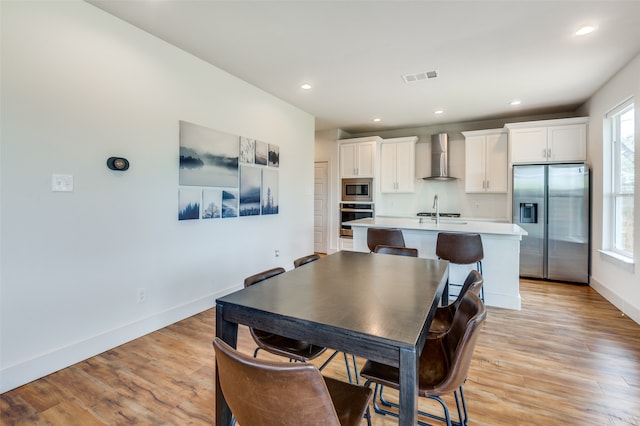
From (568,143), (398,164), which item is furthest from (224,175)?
(568,143)

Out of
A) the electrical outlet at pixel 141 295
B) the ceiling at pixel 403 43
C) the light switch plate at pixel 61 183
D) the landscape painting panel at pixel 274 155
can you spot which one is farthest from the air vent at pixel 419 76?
the electrical outlet at pixel 141 295

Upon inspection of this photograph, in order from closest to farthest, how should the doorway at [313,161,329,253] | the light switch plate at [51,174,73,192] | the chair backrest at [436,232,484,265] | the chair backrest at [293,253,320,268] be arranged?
the light switch plate at [51,174,73,192]
the chair backrest at [293,253,320,268]
the chair backrest at [436,232,484,265]
the doorway at [313,161,329,253]

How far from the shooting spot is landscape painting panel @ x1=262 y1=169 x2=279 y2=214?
158 inches

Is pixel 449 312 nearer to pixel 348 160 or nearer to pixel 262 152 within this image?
pixel 262 152

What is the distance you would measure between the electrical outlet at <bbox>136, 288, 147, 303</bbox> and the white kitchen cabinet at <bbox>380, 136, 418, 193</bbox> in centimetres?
461

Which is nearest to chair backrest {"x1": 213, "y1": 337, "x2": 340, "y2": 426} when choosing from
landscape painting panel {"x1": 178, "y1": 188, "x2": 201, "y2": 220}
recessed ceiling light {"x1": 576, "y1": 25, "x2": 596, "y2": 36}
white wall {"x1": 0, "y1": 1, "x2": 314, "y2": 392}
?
white wall {"x1": 0, "y1": 1, "x2": 314, "y2": 392}

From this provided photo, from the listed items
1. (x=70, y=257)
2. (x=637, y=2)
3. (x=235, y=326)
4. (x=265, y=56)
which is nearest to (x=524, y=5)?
(x=637, y=2)

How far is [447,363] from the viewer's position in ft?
4.63

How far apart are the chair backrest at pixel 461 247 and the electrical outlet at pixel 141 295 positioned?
2.95 metres

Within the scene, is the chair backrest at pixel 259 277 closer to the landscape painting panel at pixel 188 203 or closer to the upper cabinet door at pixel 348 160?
the landscape painting panel at pixel 188 203

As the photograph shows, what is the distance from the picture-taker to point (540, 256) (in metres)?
4.52

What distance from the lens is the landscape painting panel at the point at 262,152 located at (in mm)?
3906

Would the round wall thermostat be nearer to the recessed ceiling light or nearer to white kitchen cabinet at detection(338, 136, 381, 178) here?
the recessed ceiling light

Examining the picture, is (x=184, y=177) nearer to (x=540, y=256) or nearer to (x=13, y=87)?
(x=13, y=87)
